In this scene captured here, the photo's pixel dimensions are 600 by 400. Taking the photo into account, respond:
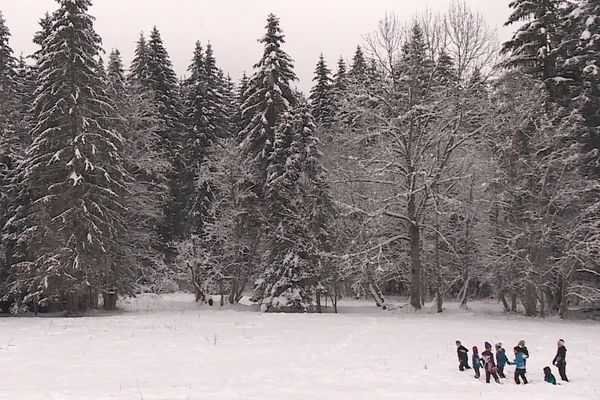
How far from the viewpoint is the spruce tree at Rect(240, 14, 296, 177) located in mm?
33062

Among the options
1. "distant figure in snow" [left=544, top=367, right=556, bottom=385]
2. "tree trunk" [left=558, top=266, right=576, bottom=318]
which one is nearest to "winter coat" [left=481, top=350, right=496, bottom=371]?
"distant figure in snow" [left=544, top=367, right=556, bottom=385]

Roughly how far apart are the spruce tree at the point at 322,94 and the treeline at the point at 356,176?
14.9 meters

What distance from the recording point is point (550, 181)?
25.7 m

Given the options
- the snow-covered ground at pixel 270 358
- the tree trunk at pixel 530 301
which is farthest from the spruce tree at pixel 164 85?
the tree trunk at pixel 530 301

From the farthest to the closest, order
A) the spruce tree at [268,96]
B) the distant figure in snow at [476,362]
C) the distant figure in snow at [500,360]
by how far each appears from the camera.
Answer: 1. the spruce tree at [268,96]
2. the distant figure in snow at [500,360]
3. the distant figure in snow at [476,362]

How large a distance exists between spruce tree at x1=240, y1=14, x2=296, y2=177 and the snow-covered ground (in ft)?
43.2

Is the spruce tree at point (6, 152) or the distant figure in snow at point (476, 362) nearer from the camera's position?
the distant figure in snow at point (476, 362)

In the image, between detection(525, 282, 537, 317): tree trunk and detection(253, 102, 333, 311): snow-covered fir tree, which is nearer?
detection(525, 282, 537, 317): tree trunk

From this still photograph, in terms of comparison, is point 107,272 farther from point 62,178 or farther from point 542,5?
point 542,5

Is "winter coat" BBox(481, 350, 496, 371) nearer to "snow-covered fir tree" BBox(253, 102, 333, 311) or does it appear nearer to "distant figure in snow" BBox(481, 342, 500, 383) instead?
"distant figure in snow" BBox(481, 342, 500, 383)

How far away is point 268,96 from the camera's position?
33.2 meters

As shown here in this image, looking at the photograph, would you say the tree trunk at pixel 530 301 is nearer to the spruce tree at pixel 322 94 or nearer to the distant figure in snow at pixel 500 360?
the distant figure in snow at pixel 500 360

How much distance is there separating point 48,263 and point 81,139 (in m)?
5.70

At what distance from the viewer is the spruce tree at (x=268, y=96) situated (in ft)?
108
